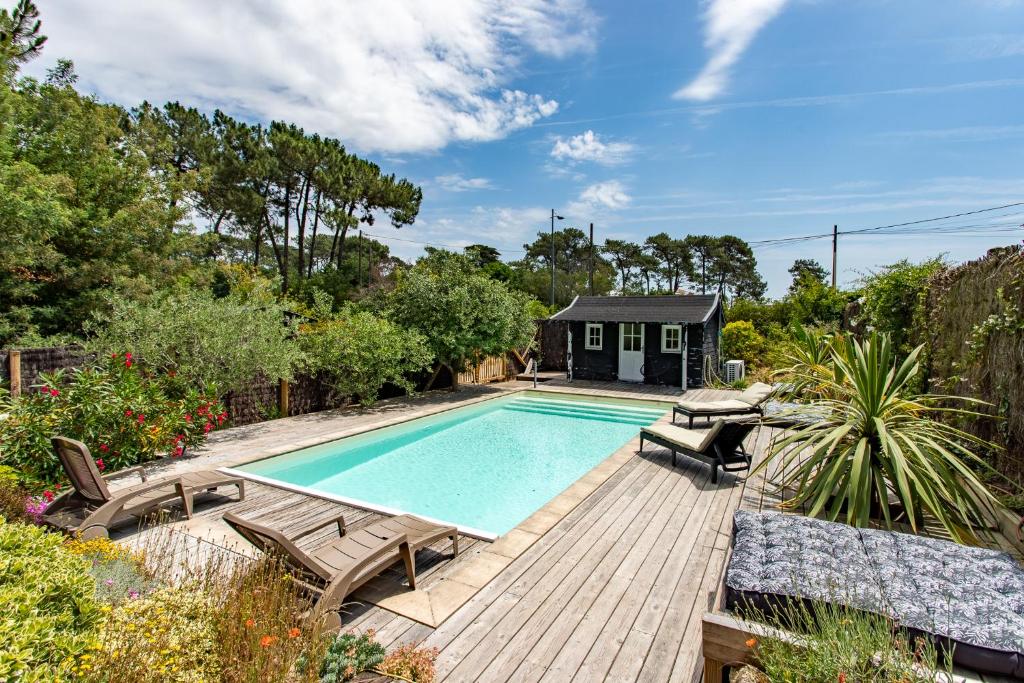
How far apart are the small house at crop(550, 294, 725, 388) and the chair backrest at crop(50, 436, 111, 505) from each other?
1349 centimetres

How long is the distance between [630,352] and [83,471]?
13976 millimetres

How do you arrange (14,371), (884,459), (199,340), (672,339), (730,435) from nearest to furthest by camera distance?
(884,459) → (730,435) → (14,371) → (199,340) → (672,339)

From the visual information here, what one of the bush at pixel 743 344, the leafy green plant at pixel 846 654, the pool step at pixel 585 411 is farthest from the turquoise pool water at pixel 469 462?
the bush at pixel 743 344

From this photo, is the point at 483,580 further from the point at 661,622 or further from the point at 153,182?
the point at 153,182

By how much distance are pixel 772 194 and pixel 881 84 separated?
706 inches

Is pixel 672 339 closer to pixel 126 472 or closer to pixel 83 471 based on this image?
pixel 126 472

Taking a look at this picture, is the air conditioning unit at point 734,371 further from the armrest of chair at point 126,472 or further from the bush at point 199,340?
the armrest of chair at point 126,472

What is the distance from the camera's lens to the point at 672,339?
15031mm

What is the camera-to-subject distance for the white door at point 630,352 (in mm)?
15578

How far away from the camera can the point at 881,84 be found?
9.81m

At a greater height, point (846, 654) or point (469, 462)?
point (846, 654)

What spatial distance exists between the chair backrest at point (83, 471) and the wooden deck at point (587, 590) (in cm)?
82

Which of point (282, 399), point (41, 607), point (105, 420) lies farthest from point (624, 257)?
point (41, 607)

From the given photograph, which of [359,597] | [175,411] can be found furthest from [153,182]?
[359,597]
